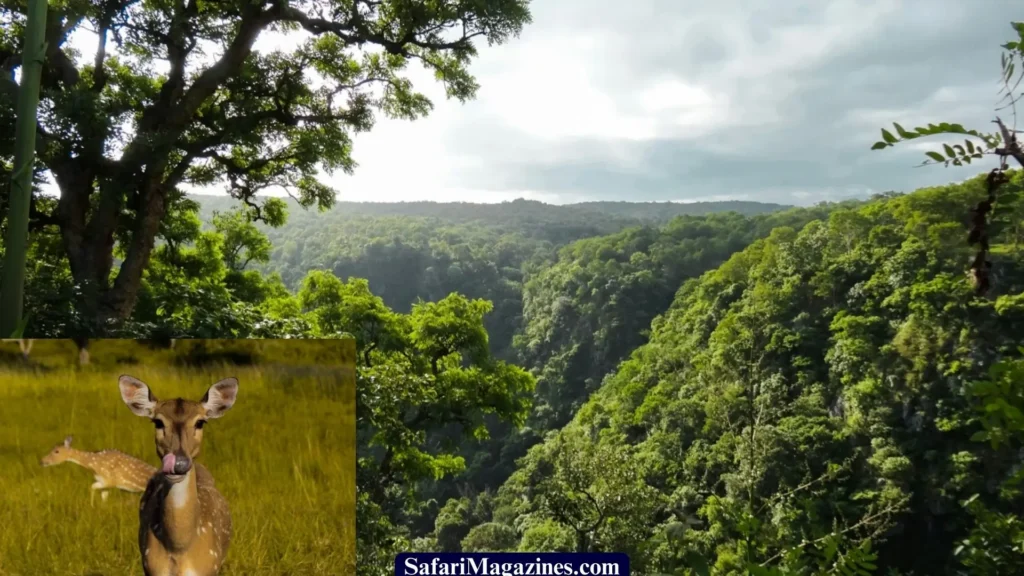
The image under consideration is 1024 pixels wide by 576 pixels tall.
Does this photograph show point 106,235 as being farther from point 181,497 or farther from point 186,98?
point 181,497

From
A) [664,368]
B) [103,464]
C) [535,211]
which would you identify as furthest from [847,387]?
[535,211]

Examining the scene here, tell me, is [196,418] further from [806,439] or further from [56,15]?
[806,439]

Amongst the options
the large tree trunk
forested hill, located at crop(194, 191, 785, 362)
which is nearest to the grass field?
the large tree trunk

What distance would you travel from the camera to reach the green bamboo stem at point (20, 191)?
204 cm

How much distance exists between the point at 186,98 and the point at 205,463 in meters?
3.93

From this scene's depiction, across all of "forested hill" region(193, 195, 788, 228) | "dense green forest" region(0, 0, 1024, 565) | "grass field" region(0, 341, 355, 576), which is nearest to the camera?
"grass field" region(0, 341, 355, 576)

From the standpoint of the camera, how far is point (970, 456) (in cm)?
1897

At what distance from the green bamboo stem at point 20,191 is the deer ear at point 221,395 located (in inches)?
24.2

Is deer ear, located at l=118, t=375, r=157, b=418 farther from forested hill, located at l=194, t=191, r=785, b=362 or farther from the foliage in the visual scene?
forested hill, located at l=194, t=191, r=785, b=362

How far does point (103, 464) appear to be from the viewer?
1963 millimetres

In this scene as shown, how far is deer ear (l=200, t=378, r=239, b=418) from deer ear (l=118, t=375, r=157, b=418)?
0.16 metres

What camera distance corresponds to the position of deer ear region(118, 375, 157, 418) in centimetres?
200

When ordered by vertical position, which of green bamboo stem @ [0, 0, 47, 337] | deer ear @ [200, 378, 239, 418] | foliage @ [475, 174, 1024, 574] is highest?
green bamboo stem @ [0, 0, 47, 337]

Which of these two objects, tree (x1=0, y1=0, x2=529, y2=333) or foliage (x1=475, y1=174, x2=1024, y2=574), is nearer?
tree (x1=0, y1=0, x2=529, y2=333)
